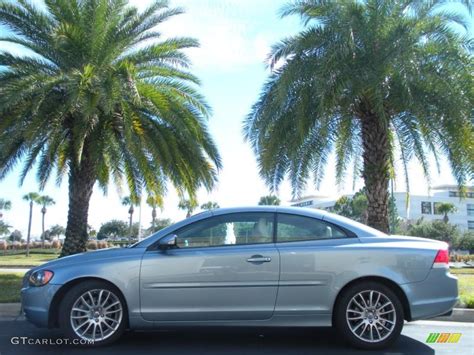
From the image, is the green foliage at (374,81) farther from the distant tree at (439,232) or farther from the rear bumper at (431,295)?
the distant tree at (439,232)

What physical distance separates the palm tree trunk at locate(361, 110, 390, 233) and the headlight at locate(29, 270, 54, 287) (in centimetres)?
839

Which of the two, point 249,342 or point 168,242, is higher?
point 168,242

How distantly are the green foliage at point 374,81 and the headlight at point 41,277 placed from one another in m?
6.53

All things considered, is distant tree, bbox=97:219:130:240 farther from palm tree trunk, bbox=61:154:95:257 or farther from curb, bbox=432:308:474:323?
curb, bbox=432:308:474:323

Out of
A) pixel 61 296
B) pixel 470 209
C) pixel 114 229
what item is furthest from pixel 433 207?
pixel 61 296

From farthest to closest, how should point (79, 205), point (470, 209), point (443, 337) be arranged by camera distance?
point (470, 209) < point (79, 205) < point (443, 337)

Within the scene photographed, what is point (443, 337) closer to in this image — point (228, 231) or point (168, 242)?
point (228, 231)

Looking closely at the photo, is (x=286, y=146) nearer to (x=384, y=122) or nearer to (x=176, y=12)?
(x=384, y=122)

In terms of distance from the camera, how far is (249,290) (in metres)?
5.61

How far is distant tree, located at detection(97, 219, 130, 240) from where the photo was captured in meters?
114

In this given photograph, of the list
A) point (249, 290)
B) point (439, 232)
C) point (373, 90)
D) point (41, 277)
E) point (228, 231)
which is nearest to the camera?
point (249, 290)

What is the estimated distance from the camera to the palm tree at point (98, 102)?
1221 cm

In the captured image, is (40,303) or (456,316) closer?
(40,303)

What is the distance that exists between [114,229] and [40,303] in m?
113
